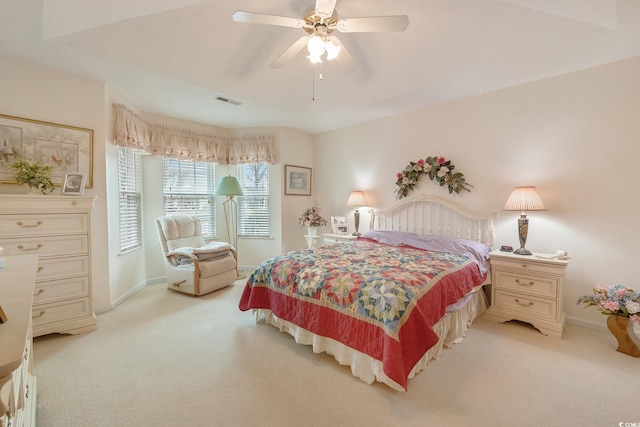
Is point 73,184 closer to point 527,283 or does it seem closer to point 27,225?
point 27,225

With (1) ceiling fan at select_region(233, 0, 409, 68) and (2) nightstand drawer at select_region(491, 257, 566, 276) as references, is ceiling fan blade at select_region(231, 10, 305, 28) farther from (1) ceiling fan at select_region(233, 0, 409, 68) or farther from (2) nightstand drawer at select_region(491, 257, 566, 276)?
(2) nightstand drawer at select_region(491, 257, 566, 276)

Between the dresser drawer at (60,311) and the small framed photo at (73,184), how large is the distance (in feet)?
3.43

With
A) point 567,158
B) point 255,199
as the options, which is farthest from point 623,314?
point 255,199

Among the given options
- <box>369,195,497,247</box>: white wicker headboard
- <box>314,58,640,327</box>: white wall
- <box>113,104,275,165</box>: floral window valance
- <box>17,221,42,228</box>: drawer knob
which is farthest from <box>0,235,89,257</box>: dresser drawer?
<box>314,58,640,327</box>: white wall

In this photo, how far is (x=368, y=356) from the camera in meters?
1.97

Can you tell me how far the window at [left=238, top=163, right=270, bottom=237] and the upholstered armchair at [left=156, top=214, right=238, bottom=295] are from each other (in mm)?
890

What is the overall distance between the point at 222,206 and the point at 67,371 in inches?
128

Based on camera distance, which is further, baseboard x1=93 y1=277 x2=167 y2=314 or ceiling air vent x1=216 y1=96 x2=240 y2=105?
ceiling air vent x1=216 y1=96 x2=240 y2=105

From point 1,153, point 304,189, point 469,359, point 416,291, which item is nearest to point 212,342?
point 416,291

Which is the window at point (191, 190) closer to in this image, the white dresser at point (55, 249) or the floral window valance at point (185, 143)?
the floral window valance at point (185, 143)

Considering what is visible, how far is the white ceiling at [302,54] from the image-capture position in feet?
6.09

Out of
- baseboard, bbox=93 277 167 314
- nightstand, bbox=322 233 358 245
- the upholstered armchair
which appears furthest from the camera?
nightstand, bbox=322 233 358 245

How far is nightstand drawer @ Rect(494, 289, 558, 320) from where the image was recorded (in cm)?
261

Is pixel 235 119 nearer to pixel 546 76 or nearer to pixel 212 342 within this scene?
pixel 212 342
